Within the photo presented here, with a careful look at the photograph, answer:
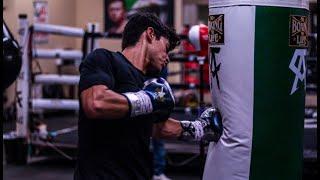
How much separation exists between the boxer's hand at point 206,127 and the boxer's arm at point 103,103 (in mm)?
673

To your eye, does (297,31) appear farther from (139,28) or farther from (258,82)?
(139,28)

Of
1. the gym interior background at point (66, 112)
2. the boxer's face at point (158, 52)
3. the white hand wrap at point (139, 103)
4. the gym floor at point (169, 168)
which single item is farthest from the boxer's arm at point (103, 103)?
the gym floor at point (169, 168)

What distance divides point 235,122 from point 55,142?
14.0ft

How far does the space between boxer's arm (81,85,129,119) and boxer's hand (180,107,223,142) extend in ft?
2.21

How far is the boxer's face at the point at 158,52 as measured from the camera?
2.65 meters

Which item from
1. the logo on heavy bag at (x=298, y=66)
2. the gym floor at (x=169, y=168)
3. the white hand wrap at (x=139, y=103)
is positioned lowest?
the gym floor at (x=169, y=168)

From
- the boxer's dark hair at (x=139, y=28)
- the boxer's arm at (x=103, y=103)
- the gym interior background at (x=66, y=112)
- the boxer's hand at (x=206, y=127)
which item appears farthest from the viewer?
the gym interior background at (x=66, y=112)

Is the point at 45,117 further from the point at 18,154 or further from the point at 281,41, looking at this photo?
the point at 281,41

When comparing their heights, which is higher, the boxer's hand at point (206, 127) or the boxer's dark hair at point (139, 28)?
the boxer's dark hair at point (139, 28)

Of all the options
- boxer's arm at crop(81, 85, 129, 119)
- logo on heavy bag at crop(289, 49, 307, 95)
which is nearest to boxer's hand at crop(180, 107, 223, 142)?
logo on heavy bag at crop(289, 49, 307, 95)

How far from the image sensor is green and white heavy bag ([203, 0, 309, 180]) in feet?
9.26

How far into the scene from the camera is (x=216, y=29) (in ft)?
9.59

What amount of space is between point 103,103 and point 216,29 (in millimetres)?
840

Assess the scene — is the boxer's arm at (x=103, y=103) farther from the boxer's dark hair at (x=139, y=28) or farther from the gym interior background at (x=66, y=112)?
the gym interior background at (x=66, y=112)
